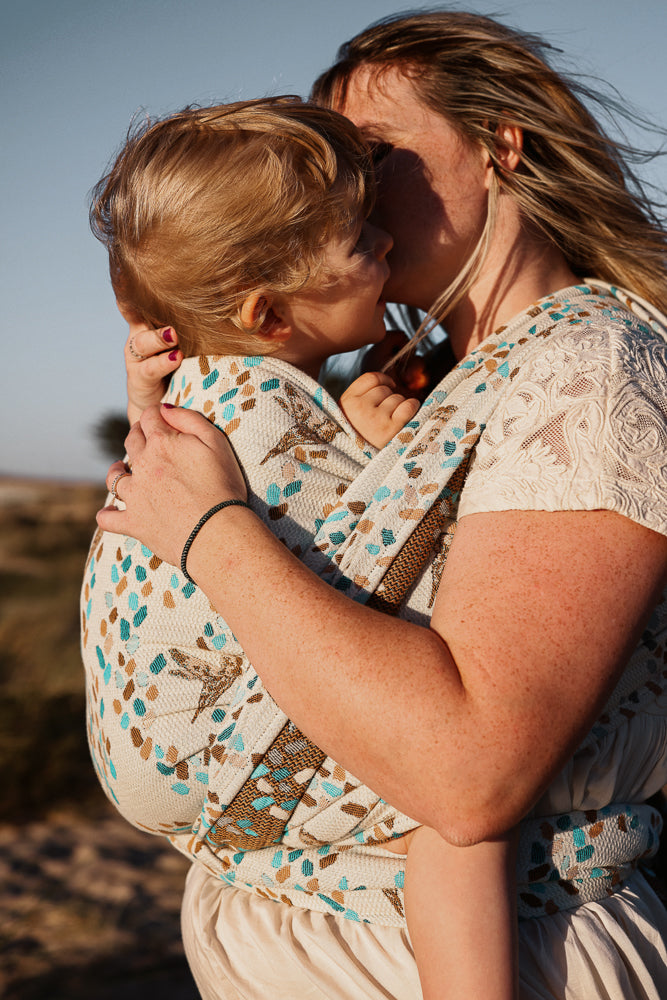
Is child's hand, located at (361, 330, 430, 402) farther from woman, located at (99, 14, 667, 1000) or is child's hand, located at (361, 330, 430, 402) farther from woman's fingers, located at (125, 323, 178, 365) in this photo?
woman's fingers, located at (125, 323, 178, 365)

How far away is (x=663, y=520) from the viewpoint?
4.06 ft

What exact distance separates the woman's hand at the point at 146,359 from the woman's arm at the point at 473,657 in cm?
89

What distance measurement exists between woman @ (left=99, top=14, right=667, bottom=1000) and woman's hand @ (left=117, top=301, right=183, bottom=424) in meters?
0.03

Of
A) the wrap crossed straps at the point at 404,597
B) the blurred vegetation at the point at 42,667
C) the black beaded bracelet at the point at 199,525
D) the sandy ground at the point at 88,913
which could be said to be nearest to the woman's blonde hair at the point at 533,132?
the wrap crossed straps at the point at 404,597

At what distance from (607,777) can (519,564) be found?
1.77ft

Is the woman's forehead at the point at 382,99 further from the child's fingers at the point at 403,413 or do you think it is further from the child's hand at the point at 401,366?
the child's fingers at the point at 403,413

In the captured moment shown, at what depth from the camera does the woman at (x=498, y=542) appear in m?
1.20

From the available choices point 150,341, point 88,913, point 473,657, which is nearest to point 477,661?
point 473,657

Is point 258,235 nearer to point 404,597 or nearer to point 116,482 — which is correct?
point 116,482

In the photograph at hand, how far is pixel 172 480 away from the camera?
1.54m

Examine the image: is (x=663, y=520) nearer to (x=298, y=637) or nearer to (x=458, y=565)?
(x=458, y=565)

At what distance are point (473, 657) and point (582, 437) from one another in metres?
0.38

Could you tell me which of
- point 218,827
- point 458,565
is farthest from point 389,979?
point 458,565

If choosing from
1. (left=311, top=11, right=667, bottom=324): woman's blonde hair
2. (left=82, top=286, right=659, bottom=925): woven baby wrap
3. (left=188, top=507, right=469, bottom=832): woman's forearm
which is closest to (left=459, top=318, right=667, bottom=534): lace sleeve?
(left=82, top=286, right=659, bottom=925): woven baby wrap
